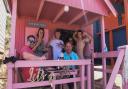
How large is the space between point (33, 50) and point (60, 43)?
100 centimetres

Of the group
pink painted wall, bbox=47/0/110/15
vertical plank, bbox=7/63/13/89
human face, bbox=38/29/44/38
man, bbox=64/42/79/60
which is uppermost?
pink painted wall, bbox=47/0/110/15

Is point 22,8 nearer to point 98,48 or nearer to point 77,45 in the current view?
point 77,45

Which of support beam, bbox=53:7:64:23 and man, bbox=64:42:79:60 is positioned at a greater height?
support beam, bbox=53:7:64:23

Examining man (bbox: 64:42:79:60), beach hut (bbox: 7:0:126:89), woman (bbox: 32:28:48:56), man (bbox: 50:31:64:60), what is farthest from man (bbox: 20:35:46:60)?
man (bbox: 64:42:79:60)

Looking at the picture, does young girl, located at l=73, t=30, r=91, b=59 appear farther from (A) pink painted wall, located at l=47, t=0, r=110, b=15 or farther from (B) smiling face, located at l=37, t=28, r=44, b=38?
(A) pink painted wall, located at l=47, t=0, r=110, b=15

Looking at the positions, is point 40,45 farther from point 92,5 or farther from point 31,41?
point 92,5

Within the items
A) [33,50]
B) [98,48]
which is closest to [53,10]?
[33,50]

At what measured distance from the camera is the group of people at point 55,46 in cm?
501

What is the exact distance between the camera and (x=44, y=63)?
12.8 feet

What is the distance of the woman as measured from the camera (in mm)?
5275

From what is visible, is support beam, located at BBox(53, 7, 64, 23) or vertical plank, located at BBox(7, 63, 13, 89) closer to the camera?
vertical plank, located at BBox(7, 63, 13, 89)

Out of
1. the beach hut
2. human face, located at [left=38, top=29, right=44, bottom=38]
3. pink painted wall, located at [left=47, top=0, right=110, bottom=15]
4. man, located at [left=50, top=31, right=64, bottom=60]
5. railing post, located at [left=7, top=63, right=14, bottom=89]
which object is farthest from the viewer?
human face, located at [left=38, top=29, right=44, bottom=38]

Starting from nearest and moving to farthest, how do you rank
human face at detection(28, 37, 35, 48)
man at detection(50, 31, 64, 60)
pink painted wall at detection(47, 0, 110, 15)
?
pink painted wall at detection(47, 0, 110, 15) → human face at detection(28, 37, 35, 48) → man at detection(50, 31, 64, 60)

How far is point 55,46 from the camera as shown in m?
5.68
